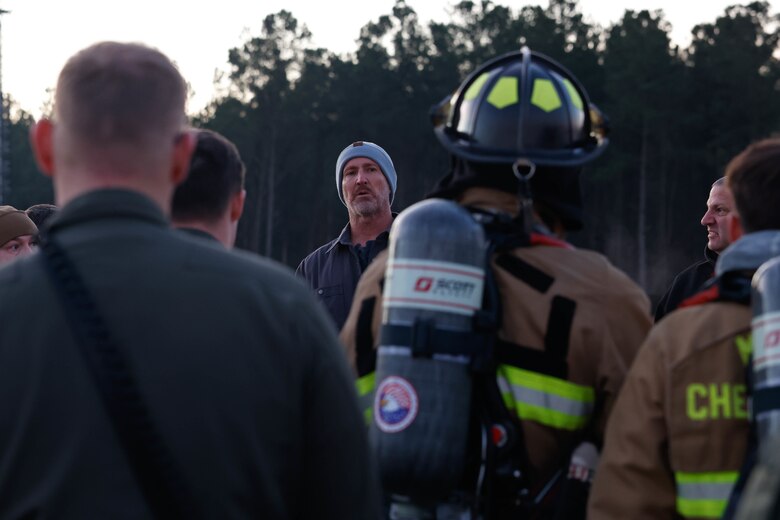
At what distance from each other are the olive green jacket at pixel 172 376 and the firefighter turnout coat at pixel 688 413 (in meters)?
1.09

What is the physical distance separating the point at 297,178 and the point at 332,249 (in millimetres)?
58265

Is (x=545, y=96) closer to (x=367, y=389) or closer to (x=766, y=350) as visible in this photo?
(x=367, y=389)

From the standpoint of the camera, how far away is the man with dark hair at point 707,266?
680 centimetres

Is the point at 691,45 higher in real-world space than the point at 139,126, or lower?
higher

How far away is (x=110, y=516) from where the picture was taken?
2.07 metres

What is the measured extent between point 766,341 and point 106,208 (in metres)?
1.58

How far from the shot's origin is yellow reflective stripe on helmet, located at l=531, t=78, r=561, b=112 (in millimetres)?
3600

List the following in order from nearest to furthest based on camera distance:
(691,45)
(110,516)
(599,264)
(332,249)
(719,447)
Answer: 1. (110,516)
2. (719,447)
3. (599,264)
4. (332,249)
5. (691,45)

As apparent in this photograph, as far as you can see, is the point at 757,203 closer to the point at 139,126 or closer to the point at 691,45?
the point at 139,126

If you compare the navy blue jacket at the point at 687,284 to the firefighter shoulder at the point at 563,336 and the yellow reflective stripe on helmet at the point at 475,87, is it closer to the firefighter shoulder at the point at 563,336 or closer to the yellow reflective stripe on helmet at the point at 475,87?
the yellow reflective stripe on helmet at the point at 475,87

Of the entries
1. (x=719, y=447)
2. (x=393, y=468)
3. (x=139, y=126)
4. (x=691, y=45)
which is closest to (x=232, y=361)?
(x=139, y=126)

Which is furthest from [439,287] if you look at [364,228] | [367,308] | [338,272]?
[364,228]

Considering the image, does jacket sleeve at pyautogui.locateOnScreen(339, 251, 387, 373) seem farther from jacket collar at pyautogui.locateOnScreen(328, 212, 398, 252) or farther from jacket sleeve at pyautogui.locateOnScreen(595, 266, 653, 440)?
jacket collar at pyautogui.locateOnScreen(328, 212, 398, 252)

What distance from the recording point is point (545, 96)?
11.9 feet
